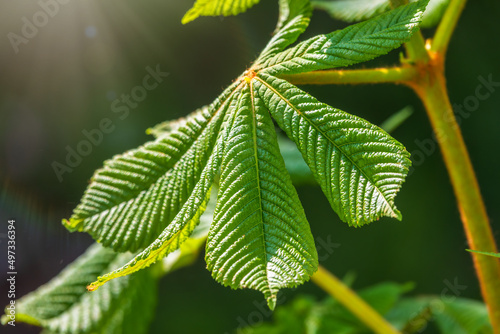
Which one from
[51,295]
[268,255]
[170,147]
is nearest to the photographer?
[268,255]

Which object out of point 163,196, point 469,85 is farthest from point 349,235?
point 163,196

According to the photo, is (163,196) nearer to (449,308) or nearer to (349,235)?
(449,308)

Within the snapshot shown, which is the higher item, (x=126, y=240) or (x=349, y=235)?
(x=126, y=240)
